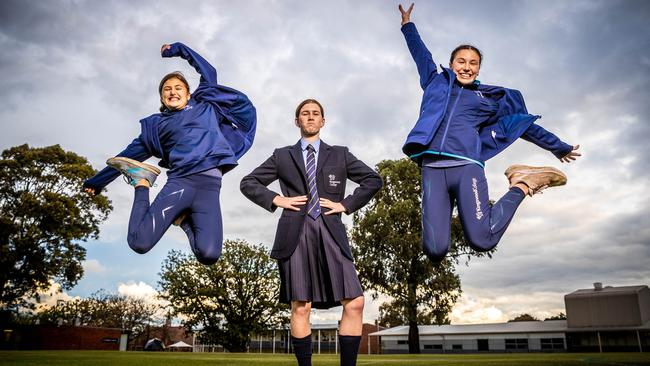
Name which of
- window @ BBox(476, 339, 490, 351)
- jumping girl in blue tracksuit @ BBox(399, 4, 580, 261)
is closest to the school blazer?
jumping girl in blue tracksuit @ BBox(399, 4, 580, 261)

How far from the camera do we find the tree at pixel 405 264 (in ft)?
95.2

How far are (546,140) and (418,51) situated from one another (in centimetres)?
189

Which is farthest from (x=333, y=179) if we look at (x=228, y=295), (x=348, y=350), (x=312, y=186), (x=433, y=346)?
(x=433, y=346)

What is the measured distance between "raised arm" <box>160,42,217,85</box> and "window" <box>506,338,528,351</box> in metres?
57.6

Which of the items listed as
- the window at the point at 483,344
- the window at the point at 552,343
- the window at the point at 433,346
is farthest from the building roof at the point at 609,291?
the window at the point at 433,346

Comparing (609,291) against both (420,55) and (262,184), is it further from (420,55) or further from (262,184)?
(262,184)

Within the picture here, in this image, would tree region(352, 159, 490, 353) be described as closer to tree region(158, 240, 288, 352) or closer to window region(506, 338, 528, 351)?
tree region(158, 240, 288, 352)

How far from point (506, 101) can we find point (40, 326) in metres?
51.9

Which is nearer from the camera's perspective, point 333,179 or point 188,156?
point 333,179

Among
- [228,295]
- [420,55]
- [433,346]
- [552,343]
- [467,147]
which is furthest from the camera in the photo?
[433,346]

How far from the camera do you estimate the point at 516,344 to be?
182ft

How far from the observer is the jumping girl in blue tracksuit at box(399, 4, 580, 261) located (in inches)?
194

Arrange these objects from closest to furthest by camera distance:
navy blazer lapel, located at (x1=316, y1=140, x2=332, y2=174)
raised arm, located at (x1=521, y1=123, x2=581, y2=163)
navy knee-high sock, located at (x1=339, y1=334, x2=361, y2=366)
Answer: navy knee-high sock, located at (x1=339, y1=334, x2=361, y2=366) < navy blazer lapel, located at (x1=316, y1=140, x2=332, y2=174) < raised arm, located at (x1=521, y1=123, x2=581, y2=163)

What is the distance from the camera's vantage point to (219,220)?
5.22m
